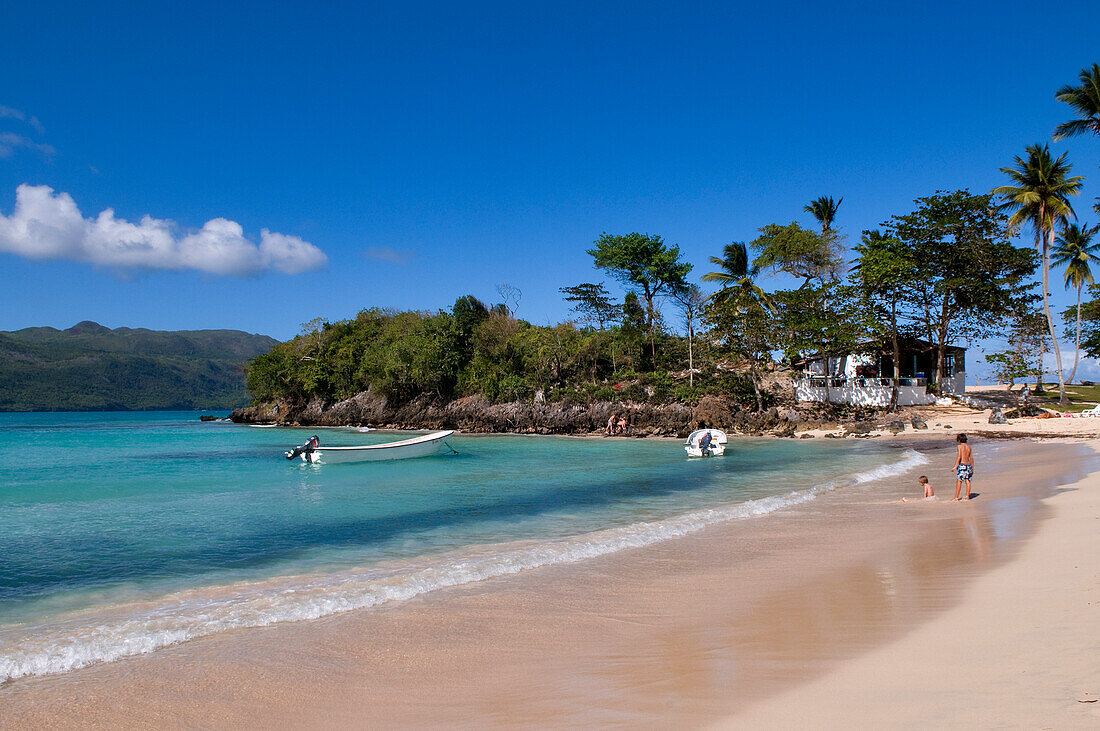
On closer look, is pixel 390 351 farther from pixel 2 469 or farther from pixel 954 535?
pixel 954 535

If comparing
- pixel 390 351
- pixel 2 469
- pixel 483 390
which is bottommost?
pixel 2 469

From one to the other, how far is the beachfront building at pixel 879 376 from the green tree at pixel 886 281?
1.17 metres

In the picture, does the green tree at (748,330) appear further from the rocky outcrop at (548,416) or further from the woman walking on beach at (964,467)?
the woman walking on beach at (964,467)

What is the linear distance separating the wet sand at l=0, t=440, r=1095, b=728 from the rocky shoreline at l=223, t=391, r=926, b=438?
2670 centimetres

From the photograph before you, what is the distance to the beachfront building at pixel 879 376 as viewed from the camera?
36781mm

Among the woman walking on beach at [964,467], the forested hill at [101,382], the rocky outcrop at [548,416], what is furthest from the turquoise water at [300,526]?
the forested hill at [101,382]

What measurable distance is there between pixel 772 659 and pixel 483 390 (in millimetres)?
40237

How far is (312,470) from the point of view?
21219mm

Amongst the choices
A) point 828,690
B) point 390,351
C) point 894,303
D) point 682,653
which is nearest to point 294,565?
point 682,653

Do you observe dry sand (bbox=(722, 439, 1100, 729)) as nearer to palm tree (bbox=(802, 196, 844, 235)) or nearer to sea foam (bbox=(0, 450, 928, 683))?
sea foam (bbox=(0, 450, 928, 683))

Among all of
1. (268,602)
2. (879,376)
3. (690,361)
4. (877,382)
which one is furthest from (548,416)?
(268,602)

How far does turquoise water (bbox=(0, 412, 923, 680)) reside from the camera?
6301 mm

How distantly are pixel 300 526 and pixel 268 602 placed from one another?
5013 millimetres

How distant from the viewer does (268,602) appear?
21.2 ft
